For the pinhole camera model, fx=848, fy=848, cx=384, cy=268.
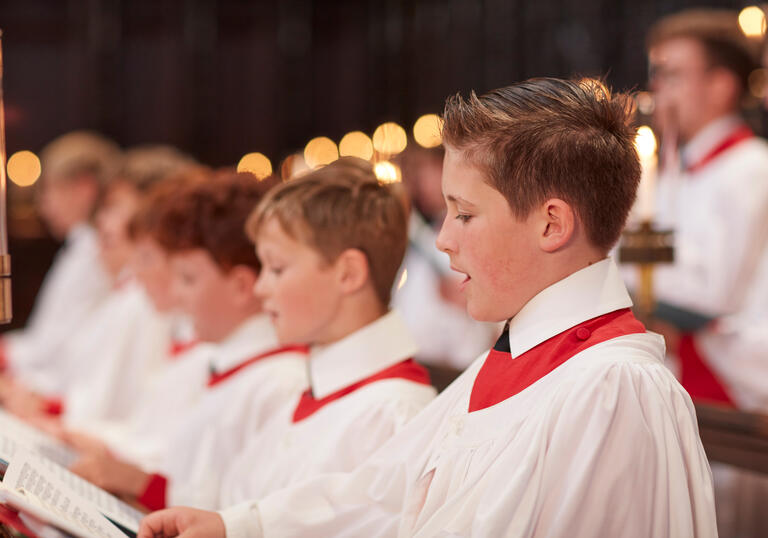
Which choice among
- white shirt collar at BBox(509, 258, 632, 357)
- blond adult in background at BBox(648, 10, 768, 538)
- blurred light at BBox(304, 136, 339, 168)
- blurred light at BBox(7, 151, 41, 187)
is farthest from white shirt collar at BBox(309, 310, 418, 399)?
blurred light at BBox(7, 151, 41, 187)

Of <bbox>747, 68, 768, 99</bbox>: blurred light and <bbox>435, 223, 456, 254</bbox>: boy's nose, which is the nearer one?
<bbox>435, 223, 456, 254</bbox>: boy's nose

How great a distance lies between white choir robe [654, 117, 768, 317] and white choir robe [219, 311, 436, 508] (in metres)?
1.28

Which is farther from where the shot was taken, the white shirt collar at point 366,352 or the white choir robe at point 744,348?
the white choir robe at point 744,348

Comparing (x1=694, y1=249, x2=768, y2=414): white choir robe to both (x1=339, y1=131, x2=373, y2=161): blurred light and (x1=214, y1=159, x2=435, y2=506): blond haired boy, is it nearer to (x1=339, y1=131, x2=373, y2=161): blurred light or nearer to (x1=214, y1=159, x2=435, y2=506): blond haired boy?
(x1=214, y1=159, x2=435, y2=506): blond haired boy

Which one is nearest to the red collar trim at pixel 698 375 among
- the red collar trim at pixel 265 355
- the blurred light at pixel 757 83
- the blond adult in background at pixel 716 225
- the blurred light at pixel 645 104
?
the blond adult in background at pixel 716 225

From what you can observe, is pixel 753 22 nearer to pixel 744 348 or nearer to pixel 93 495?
pixel 744 348

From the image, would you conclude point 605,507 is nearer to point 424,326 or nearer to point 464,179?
point 464,179

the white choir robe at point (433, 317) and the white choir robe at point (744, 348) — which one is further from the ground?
the white choir robe at point (744, 348)

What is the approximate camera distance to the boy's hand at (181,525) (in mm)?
1238

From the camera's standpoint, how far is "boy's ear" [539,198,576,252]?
1086 mm

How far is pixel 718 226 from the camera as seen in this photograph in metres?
2.61

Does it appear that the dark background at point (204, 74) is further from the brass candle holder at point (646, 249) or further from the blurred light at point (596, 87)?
the blurred light at point (596, 87)

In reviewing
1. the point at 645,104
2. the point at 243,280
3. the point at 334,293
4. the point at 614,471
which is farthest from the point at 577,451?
the point at 645,104

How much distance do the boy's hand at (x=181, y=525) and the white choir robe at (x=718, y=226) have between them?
1.68 m
